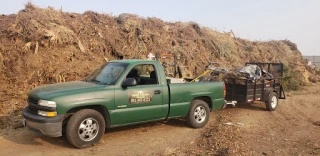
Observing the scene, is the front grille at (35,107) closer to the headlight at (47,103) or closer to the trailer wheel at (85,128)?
the headlight at (47,103)

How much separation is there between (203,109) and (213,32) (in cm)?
1541

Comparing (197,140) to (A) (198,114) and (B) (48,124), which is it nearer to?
(A) (198,114)

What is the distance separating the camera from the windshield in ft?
21.0

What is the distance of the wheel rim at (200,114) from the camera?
7686 mm

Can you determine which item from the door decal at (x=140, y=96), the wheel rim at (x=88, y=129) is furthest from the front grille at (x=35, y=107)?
the door decal at (x=140, y=96)

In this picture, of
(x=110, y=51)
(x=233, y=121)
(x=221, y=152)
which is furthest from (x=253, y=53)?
(x=221, y=152)

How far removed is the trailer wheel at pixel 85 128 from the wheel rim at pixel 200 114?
9.21 ft

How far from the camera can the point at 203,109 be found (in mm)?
7828

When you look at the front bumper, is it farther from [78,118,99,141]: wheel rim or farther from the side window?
the side window

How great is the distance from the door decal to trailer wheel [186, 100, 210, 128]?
4.87ft

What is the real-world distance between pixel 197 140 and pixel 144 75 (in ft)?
7.22

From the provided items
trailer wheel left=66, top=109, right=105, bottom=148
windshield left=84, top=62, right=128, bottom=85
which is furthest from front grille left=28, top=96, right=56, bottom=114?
windshield left=84, top=62, right=128, bottom=85

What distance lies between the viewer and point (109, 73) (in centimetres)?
665

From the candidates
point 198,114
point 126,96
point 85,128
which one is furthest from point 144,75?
point 85,128
